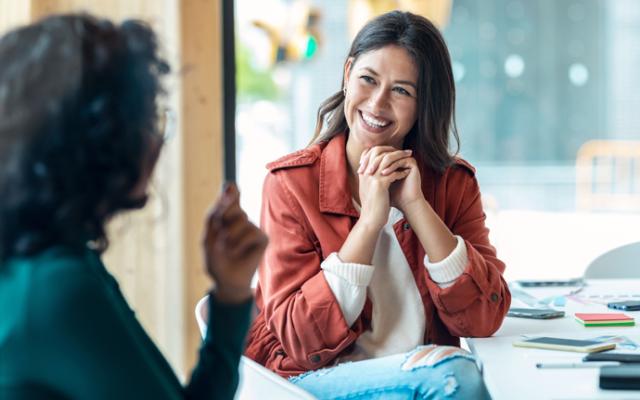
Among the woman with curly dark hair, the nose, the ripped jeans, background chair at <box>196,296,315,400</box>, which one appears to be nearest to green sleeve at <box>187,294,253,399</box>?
the woman with curly dark hair

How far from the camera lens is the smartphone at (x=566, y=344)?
1526 millimetres

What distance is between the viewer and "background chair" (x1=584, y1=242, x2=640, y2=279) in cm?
269

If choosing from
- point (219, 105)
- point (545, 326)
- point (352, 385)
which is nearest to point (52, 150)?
point (352, 385)

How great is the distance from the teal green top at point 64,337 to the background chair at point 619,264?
202 centimetres

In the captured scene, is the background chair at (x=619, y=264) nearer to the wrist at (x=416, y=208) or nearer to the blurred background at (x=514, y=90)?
the wrist at (x=416, y=208)

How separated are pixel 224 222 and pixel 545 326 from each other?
955 millimetres

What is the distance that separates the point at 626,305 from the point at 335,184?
2.21 feet

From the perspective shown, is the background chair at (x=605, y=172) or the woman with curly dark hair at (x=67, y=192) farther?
the background chair at (x=605, y=172)

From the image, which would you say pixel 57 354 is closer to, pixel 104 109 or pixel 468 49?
pixel 104 109

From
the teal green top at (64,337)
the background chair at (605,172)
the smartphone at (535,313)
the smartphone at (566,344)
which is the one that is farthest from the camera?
the background chair at (605,172)

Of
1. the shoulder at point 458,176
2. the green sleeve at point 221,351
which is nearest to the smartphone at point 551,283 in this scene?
the shoulder at point 458,176

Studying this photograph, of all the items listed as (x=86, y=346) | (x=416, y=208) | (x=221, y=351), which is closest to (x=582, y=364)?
(x=416, y=208)

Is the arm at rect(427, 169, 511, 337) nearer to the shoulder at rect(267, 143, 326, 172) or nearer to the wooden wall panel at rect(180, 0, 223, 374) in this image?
the shoulder at rect(267, 143, 326, 172)

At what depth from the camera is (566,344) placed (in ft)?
5.17
